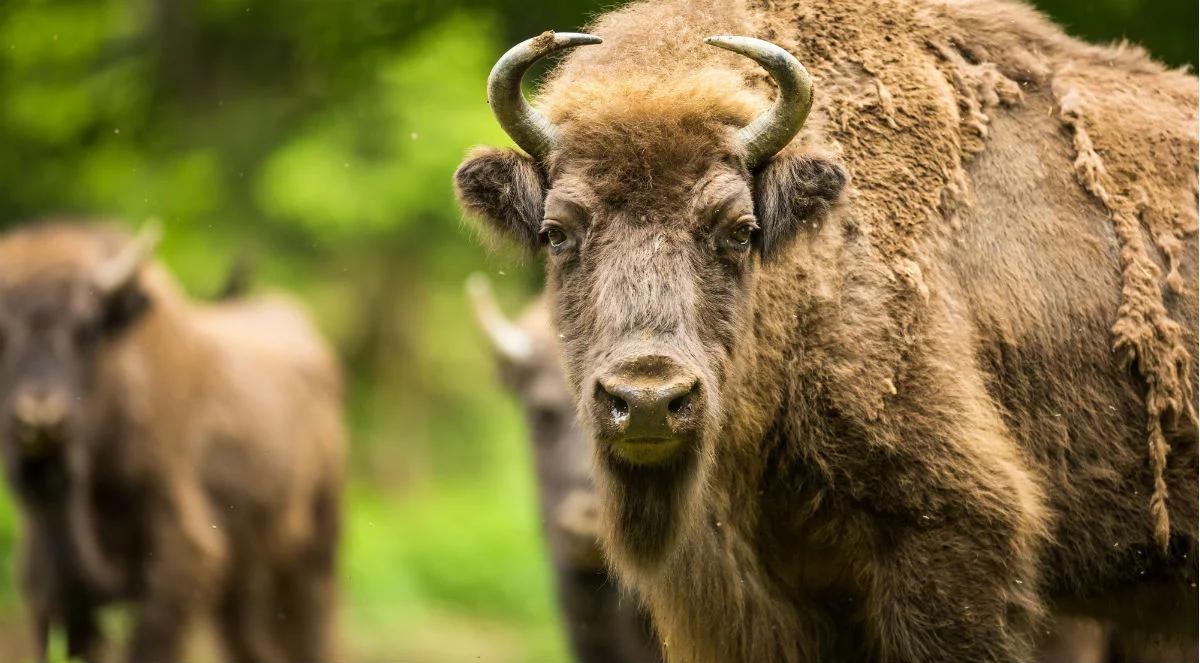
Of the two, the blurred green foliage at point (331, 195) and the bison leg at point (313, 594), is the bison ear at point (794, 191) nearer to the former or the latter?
the blurred green foliage at point (331, 195)

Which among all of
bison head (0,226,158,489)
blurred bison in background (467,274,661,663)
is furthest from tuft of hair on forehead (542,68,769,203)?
bison head (0,226,158,489)

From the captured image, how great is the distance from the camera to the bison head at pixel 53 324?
28.5 ft

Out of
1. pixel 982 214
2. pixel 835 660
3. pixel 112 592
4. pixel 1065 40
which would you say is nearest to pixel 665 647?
pixel 835 660

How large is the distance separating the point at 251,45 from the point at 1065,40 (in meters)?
8.79

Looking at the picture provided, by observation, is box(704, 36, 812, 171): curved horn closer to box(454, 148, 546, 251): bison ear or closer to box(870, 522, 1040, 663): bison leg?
box(454, 148, 546, 251): bison ear

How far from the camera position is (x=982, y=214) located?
533 cm

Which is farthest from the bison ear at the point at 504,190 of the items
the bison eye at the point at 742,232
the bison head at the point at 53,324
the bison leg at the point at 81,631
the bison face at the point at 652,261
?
the bison leg at the point at 81,631

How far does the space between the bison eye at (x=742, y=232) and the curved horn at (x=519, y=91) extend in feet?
2.15

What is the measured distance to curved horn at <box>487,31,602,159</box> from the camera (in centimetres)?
471

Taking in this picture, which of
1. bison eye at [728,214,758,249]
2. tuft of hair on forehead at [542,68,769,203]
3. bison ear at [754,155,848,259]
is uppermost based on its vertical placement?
tuft of hair on forehead at [542,68,769,203]

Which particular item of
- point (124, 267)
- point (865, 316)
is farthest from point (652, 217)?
point (124, 267)

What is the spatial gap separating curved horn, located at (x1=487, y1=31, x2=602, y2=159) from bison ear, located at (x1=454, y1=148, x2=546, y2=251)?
73 millimetres

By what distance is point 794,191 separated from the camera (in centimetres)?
479

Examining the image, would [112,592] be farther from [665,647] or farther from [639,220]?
[639,220]
